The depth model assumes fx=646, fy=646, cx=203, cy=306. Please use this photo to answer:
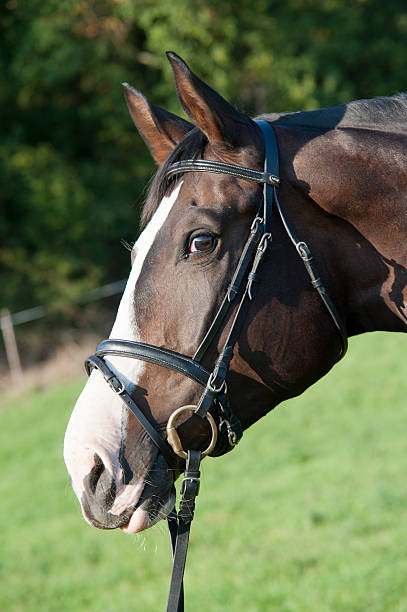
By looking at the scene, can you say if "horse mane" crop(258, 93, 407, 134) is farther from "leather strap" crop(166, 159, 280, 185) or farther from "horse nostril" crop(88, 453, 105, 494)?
"horse nostril" crop(88, 453, 105, 494)

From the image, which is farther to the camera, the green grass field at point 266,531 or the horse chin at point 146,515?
the green grass field at point 266,531

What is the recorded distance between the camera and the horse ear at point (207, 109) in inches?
84.9

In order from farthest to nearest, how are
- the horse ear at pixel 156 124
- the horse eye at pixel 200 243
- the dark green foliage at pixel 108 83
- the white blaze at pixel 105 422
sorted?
the dark green foliage at pixel 108 83 → the horse ear at pixel 156 124 → the horse eye at pixel 200 243 → the white blaze at pixel 105 422

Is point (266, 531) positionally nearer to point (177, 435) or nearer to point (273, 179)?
point (177, 435)

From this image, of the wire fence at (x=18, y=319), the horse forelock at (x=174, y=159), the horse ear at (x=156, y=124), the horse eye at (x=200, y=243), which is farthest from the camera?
the wire fence at (x=18, y=319)

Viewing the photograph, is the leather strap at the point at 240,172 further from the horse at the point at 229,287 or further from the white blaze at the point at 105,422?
the white blaze at the point at 105,422

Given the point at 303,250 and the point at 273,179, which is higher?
the point at 273,179

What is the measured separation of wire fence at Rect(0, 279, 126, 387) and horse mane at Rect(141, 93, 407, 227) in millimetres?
12154

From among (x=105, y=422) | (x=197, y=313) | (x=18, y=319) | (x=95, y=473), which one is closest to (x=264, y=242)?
(x=197, y=313)

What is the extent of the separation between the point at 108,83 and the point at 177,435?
17.9m

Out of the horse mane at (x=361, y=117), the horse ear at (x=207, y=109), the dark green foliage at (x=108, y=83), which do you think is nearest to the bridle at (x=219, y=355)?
the horse ear at (x=207, y=109)

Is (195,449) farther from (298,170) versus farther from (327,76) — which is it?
(327,76)

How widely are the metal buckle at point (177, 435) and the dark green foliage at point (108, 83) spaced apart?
1492 cm

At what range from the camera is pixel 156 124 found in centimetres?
262
